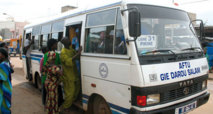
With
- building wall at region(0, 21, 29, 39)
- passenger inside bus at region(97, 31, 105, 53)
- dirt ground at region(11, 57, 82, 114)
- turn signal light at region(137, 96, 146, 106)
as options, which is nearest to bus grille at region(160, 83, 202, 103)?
turn signal light at region(137, 96, 146, 106)

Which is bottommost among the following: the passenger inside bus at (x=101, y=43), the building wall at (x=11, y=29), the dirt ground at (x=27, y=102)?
the dirt ground at (x=27, y=102)

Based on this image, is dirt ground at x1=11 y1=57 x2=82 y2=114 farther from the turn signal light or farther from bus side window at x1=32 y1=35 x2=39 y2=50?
the turn signal light

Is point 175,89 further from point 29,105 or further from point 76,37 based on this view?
point 29,105

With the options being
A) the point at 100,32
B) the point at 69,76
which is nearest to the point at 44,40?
the point at 69,76

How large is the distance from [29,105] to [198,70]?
453 centimetres

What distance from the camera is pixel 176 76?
2979 mm

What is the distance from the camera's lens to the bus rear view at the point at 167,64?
2.72 m

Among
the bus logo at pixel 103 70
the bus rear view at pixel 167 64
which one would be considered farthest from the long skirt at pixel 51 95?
the bus rear view at pixel 167 64

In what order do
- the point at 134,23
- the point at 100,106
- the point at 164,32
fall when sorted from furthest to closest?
1. the point at 100,106
2. the point at 164,32
3. the point at 134,23

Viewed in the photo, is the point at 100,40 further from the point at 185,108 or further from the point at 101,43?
the point at 185,108

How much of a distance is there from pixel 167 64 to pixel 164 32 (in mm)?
668

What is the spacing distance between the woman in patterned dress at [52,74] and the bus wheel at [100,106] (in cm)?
90

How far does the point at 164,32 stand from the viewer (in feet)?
10.8

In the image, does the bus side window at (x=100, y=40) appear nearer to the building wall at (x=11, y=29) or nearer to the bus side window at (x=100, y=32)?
the bus side window at (x=100, y=32)
